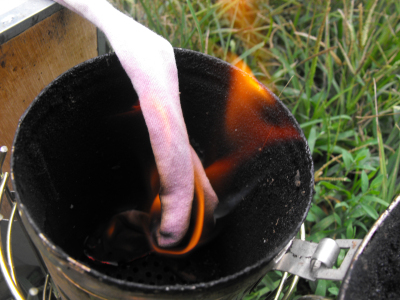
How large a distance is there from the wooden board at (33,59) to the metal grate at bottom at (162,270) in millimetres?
412

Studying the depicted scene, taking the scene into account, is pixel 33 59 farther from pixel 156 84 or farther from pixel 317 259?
pixel 317 259

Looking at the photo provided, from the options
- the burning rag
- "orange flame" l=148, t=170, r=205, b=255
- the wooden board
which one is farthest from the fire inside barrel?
the wooden board

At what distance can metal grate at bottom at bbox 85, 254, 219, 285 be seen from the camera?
0.84 m

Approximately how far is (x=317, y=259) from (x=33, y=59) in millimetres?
729

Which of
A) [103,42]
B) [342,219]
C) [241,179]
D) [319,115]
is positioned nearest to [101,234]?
[241,179]

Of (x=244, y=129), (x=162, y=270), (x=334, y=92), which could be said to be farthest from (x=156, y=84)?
(x=334, y=92)

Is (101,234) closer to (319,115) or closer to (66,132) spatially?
(66,132)

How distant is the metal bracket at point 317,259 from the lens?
1.57ft

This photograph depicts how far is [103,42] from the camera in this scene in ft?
3.22

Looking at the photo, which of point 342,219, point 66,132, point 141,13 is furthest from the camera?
point 141,13

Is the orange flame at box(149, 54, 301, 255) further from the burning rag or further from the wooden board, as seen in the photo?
the wooden board

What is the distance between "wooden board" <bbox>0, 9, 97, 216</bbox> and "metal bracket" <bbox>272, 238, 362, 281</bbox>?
67 centimetres

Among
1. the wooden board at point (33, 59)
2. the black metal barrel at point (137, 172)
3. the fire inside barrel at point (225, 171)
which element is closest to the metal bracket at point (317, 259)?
the black metal barrel at point (137, 172)

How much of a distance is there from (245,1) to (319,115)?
0.68 m
